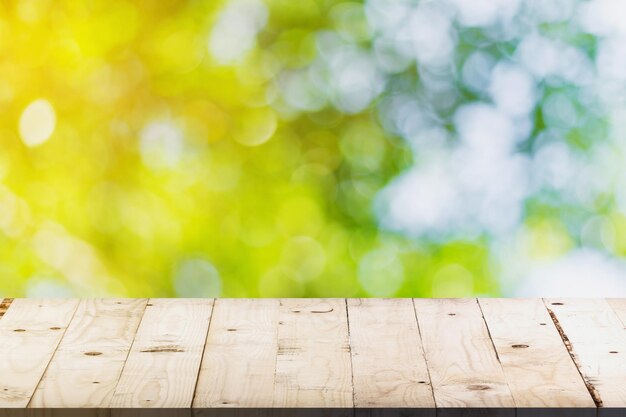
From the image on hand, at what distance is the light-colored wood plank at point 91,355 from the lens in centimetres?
194

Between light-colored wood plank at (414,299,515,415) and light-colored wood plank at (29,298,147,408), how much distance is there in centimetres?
62

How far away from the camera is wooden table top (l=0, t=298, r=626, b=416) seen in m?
1.93

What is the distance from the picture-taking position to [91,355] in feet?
7.02

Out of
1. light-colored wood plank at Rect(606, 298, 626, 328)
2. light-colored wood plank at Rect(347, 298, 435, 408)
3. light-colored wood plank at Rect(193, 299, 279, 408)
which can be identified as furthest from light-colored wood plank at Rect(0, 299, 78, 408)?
light-colored wood plank at Rect(606, 298, 626, 328)

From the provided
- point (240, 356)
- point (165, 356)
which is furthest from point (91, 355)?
point (240, 356)

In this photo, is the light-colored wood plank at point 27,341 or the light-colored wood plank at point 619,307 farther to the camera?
the light-colored wood plank at point 619,307

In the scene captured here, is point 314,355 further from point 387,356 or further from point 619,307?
point 619,307

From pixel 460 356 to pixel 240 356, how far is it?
440 millimetres

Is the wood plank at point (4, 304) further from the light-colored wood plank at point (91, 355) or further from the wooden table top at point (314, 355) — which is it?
the light-colored wood plank at point (91, 355)

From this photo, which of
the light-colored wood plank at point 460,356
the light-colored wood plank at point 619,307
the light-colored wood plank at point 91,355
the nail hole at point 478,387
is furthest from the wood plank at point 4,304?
the light-colored wood plank at point 619,307

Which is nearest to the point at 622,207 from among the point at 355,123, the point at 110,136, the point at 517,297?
the point at 517,297

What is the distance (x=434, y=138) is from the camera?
8.13ft

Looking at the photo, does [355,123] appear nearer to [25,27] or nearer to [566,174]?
[566,174]

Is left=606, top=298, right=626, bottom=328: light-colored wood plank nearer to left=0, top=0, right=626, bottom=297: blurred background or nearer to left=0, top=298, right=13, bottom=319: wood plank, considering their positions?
left=0, top=0, right=626, bottom=297: blurred background
